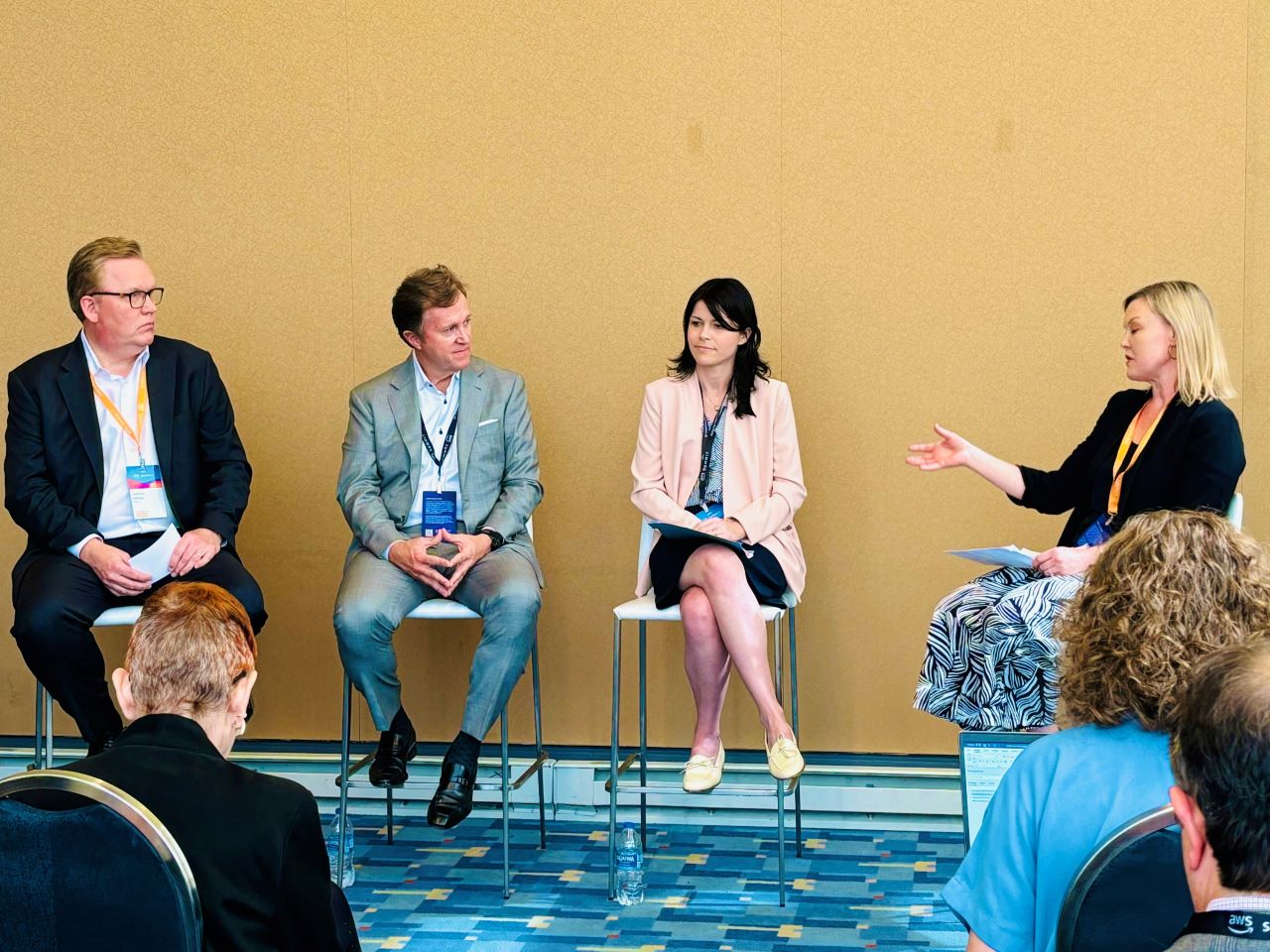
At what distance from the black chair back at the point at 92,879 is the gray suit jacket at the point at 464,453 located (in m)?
2.52

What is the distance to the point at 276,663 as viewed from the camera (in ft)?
15.7

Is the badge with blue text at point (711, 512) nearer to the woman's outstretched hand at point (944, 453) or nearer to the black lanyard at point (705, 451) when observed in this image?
the black lanyard at point (705, 451)

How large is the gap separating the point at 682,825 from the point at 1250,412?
211 cm

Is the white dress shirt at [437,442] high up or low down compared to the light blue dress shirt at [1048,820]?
up

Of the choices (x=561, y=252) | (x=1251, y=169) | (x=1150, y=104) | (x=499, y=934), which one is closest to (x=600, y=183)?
(x=561, y=252)

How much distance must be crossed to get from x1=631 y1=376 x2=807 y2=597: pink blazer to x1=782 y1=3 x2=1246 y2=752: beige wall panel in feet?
1.25

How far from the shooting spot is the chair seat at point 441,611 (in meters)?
3.81

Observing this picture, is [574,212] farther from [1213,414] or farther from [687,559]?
[1213,414]

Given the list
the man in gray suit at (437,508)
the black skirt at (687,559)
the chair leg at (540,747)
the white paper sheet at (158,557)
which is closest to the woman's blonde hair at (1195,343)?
the black skirt at (687,559)

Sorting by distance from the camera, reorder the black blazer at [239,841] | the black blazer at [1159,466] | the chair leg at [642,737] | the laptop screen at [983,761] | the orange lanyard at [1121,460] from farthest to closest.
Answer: the chair leg at [642,737] → the orange lanyard at [1121,460] → the black blazer at [1159,466] → the laptop screen at [983,761] → the black blazer at [239,841]

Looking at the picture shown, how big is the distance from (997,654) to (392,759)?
1666mm

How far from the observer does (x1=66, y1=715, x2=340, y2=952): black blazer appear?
5.35 ft

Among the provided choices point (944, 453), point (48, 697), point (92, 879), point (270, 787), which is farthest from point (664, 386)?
point (92, 879)

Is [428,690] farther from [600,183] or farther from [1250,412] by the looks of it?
[1250,412]
